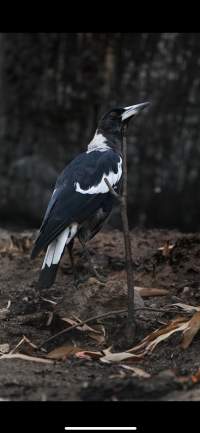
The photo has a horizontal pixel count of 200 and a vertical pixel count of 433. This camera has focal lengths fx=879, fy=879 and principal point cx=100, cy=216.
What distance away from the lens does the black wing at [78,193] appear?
534cm

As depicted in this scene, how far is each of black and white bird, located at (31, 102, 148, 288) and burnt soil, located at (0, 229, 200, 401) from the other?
0.24 m

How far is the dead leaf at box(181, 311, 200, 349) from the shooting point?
444 cm

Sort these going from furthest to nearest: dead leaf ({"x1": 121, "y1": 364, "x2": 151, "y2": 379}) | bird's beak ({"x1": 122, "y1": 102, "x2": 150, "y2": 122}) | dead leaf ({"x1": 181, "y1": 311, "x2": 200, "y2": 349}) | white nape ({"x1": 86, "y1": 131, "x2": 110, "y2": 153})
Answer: white nape ({"x1": 86, "y1": 131, "x2": 110, "y2": 153}) → bird's beak ({"x1": 122, "y1": 102, "x2": 150, "y2": 122}) → dead leaf ({"x1": 181, "y1": 311, "x2": 200, "y2": 349}) → dead leaf ({"x1": 121, "y1": 364, "x2": 151, "y2": 379})

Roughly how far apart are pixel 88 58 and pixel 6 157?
1282 mm

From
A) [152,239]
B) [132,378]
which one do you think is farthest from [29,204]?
[132,378]

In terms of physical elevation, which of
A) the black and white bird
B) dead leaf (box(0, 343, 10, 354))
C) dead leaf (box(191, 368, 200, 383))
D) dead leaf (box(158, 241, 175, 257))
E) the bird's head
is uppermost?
the bird's head

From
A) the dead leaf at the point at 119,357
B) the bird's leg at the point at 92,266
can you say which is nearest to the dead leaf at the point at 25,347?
the dead leaf at the point at 119,357

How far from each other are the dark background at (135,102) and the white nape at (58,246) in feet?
8.27

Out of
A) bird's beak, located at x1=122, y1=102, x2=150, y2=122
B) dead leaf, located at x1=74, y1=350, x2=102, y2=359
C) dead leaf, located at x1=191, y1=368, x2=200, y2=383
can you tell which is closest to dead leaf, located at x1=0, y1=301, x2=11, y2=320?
dead leaf, located at x1=74, y1=350, x2=102, y2=359

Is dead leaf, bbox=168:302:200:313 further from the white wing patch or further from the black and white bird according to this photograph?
the white wing patch

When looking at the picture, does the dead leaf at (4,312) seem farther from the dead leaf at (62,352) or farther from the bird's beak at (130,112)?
the bird's beak at (130,112)

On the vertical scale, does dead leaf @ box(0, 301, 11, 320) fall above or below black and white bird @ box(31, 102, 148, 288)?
below

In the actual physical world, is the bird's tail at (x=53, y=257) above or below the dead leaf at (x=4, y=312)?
above

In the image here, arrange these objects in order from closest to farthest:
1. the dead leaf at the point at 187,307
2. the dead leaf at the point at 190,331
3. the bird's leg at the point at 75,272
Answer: the dead leaf at the point at 190,331, the dead leaf at the point at 187,307, the bird's leg at the point at 75,272
